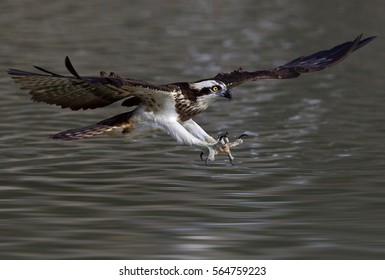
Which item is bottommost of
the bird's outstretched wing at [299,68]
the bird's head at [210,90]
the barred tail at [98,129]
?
the barred tail at [98,129]

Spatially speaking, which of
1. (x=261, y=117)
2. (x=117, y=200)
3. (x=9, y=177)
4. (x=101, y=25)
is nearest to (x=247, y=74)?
(x=117, y=200)

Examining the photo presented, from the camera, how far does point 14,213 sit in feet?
38.9

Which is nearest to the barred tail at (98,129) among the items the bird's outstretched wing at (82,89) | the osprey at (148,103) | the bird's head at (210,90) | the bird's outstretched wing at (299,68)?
the osprey at (148,103)

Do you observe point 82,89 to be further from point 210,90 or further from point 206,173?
point 206,173

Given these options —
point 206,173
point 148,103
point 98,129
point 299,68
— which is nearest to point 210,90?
point 148,103

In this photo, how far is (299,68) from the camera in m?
13.6

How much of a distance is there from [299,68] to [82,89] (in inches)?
113

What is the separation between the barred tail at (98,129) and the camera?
1174 centimetres

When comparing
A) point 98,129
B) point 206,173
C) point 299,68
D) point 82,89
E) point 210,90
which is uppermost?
point 299,68

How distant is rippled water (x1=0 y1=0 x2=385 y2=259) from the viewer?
35.7 ft

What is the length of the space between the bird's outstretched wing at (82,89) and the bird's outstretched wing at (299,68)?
3.59ft

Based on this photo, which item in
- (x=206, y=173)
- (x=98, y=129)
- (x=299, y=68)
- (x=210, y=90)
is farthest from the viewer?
(x=206, y=173)

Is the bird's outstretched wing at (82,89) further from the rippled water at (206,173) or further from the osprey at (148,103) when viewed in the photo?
the rippled water at (206,173)

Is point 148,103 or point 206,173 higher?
point 206,173
